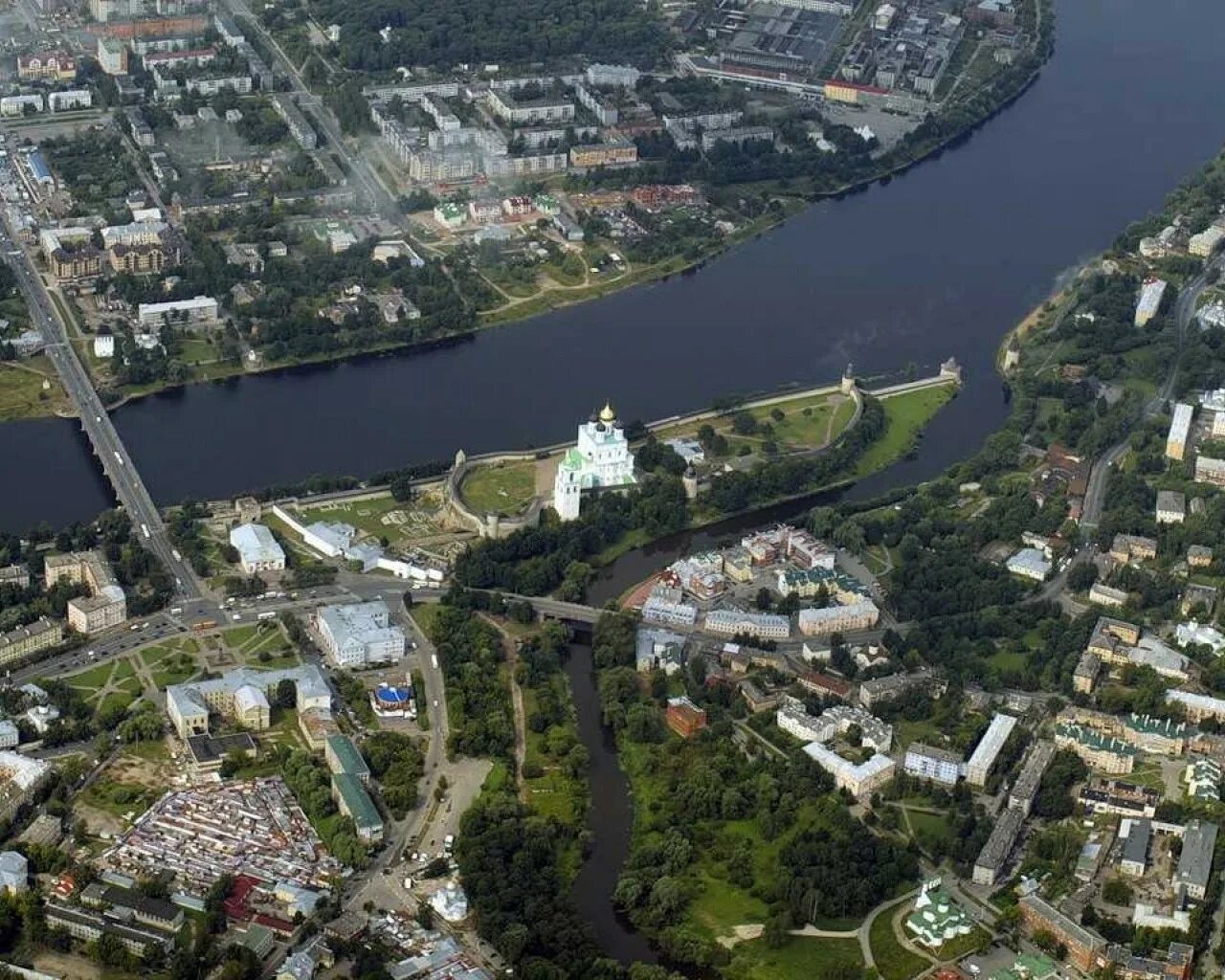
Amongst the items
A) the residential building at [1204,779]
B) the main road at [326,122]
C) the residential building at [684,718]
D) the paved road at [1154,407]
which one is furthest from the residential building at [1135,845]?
the main road at [326,122]

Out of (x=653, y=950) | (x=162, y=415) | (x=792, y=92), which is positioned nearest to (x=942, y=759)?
(x=653, y=950)

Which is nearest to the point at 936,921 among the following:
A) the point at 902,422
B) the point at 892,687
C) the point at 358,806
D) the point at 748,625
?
the point at 892,687

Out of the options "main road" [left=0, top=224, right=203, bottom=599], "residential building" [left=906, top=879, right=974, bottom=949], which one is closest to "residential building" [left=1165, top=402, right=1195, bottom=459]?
"residential building" [left=906, top=879, right=974, bottom=949]

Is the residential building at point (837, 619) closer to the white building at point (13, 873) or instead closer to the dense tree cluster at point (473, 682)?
the dense tree cluster at point (473, 682)

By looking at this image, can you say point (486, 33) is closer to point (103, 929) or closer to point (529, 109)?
point (529, 109)

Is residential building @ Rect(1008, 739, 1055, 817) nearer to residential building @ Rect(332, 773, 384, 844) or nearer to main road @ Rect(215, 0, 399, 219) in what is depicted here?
residential building @ Rect(332, 773, 384, 844)
